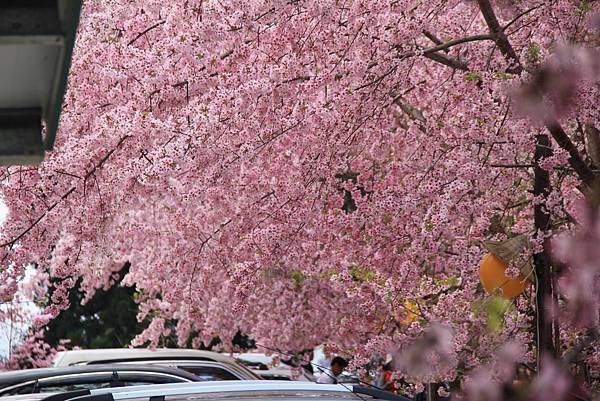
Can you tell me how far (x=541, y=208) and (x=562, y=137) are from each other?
793mm

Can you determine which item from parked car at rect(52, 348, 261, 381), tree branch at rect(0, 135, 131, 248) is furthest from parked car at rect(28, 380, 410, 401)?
parked car at rect(52, 348, 261, 381)

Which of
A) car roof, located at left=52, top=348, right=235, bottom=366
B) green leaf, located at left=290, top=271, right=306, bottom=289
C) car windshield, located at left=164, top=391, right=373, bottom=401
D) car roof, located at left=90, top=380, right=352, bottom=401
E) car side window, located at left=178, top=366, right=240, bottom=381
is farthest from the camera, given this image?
car roof, located at left=52, top=348, right=235, bottom=366

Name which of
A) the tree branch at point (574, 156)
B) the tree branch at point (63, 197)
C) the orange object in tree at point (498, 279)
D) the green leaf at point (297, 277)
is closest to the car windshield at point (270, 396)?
the tree branch at point (574, 156)

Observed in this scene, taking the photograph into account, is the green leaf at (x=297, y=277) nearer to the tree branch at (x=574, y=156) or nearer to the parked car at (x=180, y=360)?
the parked car at (x=180, y=360)

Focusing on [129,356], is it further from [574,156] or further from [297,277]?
[574,156]

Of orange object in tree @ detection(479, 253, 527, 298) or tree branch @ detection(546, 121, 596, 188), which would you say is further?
orange object in tree @ detection(479, 253, 527, 298)

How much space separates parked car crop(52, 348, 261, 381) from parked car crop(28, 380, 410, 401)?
29.7 ft

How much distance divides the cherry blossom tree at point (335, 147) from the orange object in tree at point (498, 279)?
0.22 metres

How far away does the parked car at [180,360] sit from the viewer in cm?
1377

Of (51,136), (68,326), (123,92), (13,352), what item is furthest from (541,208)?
(68,326)

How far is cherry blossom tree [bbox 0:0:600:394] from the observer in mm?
7543

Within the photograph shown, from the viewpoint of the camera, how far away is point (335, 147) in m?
8.45

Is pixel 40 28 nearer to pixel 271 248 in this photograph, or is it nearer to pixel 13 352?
pixel 271 248

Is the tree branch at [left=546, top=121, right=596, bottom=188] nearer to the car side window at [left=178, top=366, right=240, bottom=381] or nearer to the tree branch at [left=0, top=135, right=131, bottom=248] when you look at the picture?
the tree branch at [left=0, top=135, right=131, bottom=248]
